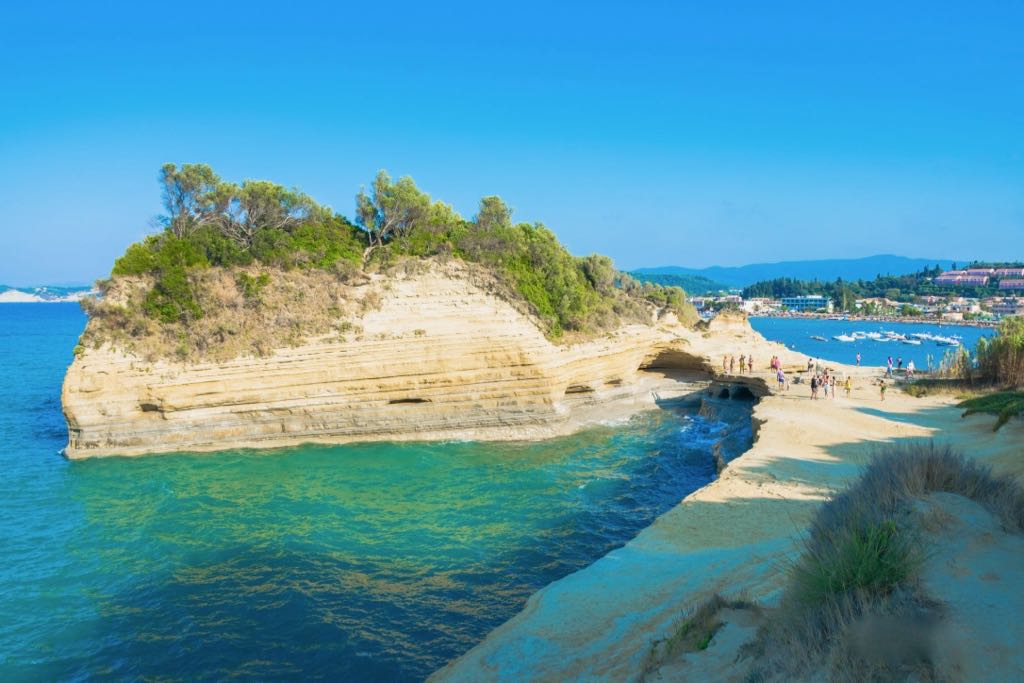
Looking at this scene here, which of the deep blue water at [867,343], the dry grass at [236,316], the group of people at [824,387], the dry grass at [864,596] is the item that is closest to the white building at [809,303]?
the deep blue water at [867,343]

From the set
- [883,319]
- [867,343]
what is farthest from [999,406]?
[883,319]

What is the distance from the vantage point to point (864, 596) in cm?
485

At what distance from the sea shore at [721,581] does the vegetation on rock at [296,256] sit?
13.7 metres

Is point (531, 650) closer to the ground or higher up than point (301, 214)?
closer to the ground

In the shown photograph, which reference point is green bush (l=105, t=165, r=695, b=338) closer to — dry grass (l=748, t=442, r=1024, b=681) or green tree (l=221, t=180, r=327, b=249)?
green tree (l=221, t=180, r=327, b=249)

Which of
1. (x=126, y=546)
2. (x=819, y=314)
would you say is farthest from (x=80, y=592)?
(x=819, y=314)

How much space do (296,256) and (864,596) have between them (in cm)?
2692

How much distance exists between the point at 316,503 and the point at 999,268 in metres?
240

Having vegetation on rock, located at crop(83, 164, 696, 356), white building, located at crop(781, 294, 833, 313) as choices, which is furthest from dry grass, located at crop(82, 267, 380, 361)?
white building, located at crop(781, 294, 833, 313)

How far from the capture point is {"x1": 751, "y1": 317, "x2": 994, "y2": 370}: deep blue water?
218 ft

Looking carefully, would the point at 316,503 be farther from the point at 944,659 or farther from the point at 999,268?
the point at 999,268

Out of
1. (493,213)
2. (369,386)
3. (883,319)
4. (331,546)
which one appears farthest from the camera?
(883,319)

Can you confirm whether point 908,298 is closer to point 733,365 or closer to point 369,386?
point 733,365

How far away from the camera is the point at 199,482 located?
64.5ft
